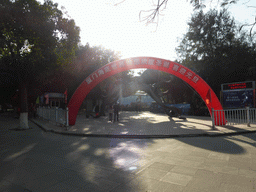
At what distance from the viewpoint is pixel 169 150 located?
533 centimetres

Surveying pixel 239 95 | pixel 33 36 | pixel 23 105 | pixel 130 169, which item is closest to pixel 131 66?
pixel 33 36

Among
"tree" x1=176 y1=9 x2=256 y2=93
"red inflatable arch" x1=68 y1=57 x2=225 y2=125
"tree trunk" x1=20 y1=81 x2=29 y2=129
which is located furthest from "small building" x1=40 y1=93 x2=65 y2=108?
"tree" x1=176 y1=9 x2=256 y2=93

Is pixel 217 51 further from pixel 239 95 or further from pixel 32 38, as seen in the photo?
pixel 32 38

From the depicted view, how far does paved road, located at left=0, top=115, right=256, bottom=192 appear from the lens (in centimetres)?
301

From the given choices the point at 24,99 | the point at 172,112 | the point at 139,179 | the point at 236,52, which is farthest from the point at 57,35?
the point at 236,52

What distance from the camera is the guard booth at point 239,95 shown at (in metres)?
14.8

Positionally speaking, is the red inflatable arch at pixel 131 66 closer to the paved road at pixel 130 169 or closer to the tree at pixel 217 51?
the paved road at pixel 130 169

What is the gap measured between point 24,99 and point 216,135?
10.5 meters

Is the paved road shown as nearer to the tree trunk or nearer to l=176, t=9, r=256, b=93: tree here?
the tree trunk

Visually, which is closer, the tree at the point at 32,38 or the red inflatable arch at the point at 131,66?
the tree at the point at 32,38

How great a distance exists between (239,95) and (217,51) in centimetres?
1380

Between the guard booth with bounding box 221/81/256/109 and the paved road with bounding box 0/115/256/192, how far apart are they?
37.3ft

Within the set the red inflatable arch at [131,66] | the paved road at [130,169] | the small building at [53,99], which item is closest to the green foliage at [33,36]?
the red inflatable arch at [131,66]

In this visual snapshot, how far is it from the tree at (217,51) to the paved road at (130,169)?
729 inches
